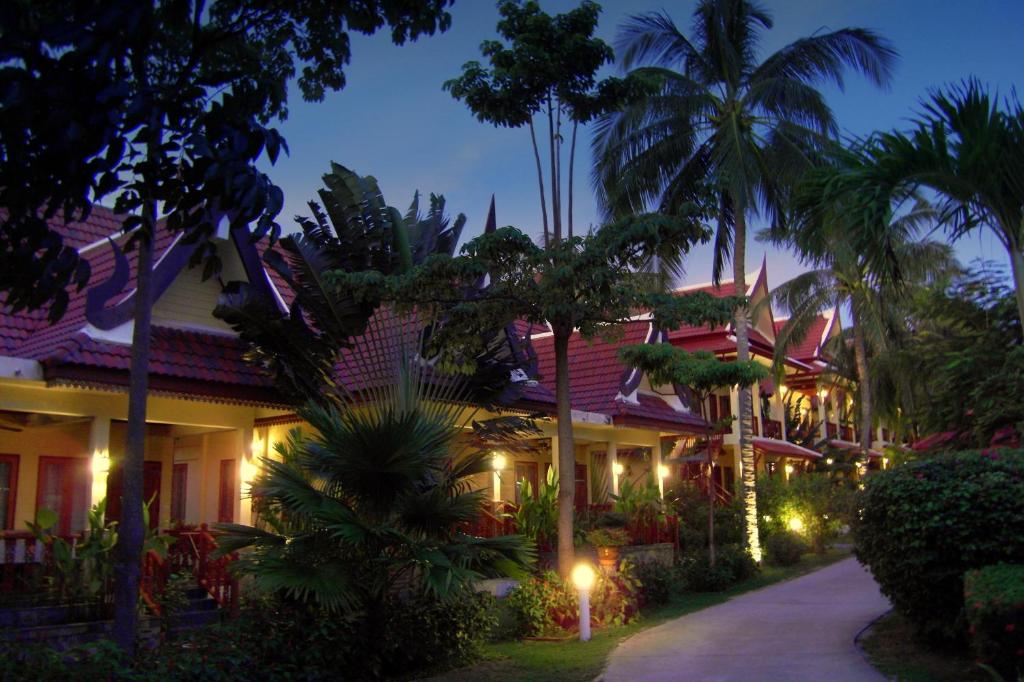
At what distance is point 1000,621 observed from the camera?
7008mm

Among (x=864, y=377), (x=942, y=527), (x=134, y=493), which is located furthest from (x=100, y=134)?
(x=864, y=377)

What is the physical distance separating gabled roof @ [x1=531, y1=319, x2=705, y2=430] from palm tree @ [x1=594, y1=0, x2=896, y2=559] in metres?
1.98

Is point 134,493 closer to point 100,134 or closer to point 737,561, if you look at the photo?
point 100,134

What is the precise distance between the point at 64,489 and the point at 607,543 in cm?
847

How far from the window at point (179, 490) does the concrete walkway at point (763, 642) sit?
300 inches

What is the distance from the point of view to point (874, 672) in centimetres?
911

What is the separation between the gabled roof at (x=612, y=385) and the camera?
814 inches

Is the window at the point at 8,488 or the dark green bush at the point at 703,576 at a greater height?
the window at the point at 8,488

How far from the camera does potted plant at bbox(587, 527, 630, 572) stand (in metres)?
14.7

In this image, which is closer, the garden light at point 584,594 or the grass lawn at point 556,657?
the grass lawn at point 556,657

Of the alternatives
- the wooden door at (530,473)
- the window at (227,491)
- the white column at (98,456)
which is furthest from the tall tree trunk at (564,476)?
the wooden door at (530,473)

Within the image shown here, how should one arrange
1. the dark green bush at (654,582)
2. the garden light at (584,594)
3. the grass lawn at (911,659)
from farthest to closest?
the dark green bush at (654,582) < the garden light at (584,594) < the grass lawn at (911,659)

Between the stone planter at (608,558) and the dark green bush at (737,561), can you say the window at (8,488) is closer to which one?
the stone planter at (608,558)

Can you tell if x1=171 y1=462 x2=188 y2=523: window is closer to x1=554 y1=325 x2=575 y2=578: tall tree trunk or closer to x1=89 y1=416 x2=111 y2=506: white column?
x1=89 y1=416 x2=111 y2=506: white column
